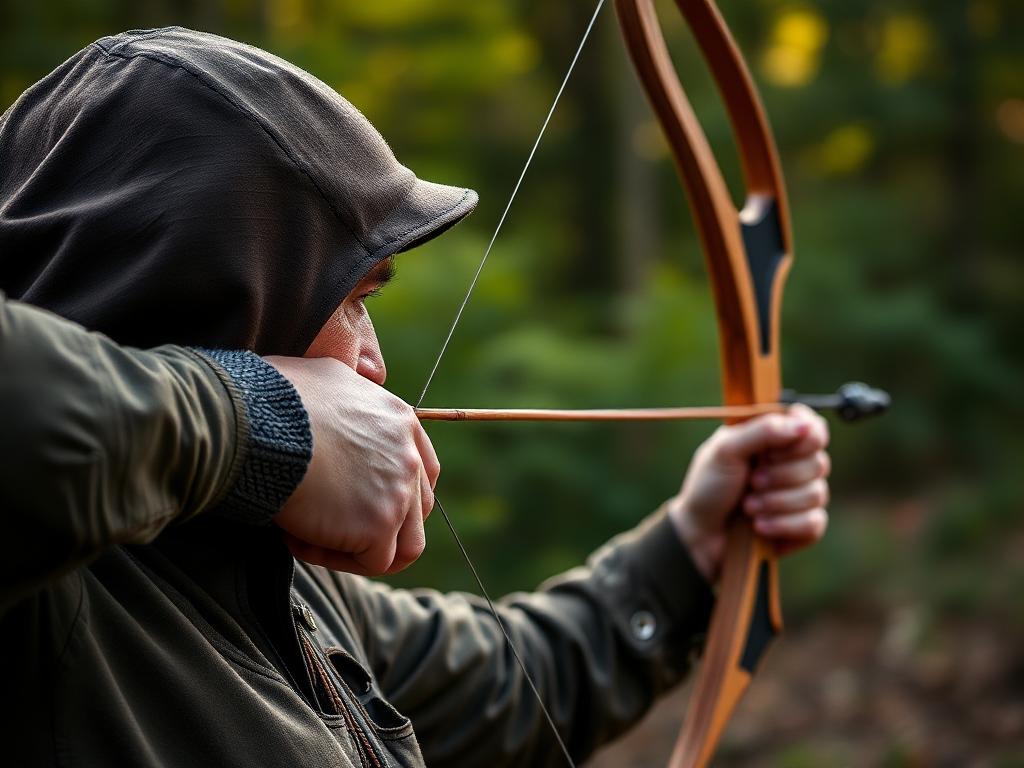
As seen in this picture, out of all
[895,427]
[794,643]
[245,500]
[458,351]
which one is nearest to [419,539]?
[245,500]

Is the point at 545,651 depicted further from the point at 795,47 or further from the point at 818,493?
the point at 795,47

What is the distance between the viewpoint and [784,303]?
240 inches

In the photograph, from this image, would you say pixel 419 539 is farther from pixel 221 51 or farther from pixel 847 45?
pixel 847 45

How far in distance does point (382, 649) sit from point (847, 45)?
6442mm

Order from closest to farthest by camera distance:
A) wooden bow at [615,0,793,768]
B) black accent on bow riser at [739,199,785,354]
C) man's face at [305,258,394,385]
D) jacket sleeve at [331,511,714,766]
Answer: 1. man's face at [305,258,394,385]
2. jacket sleeve at [331,511,714,766]
3. wooden bow at [615,0,793,768]
4. black accent on bow riser at [739,199,785,354]

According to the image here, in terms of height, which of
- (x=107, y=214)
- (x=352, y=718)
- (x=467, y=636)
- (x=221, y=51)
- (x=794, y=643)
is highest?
(x=221, y=51)

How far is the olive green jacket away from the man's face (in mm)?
177

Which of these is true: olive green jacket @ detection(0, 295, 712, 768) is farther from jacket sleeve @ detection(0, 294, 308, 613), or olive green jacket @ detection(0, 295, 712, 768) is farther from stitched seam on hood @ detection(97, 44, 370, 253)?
stitched seam on hood @ detection(97, 44, 370, 253)

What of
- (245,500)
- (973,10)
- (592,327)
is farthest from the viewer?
(973,10)

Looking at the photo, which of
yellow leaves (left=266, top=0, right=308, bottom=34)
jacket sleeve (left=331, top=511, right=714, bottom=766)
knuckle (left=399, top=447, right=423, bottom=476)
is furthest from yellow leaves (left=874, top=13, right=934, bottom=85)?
knuckle (left=399, top=447, right=423, bottom=476)

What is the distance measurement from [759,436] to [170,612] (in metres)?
1.03

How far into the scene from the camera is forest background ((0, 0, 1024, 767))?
12.9 ft

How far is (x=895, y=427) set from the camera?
6.11 meters

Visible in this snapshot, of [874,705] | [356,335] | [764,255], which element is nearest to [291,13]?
[874,705]
